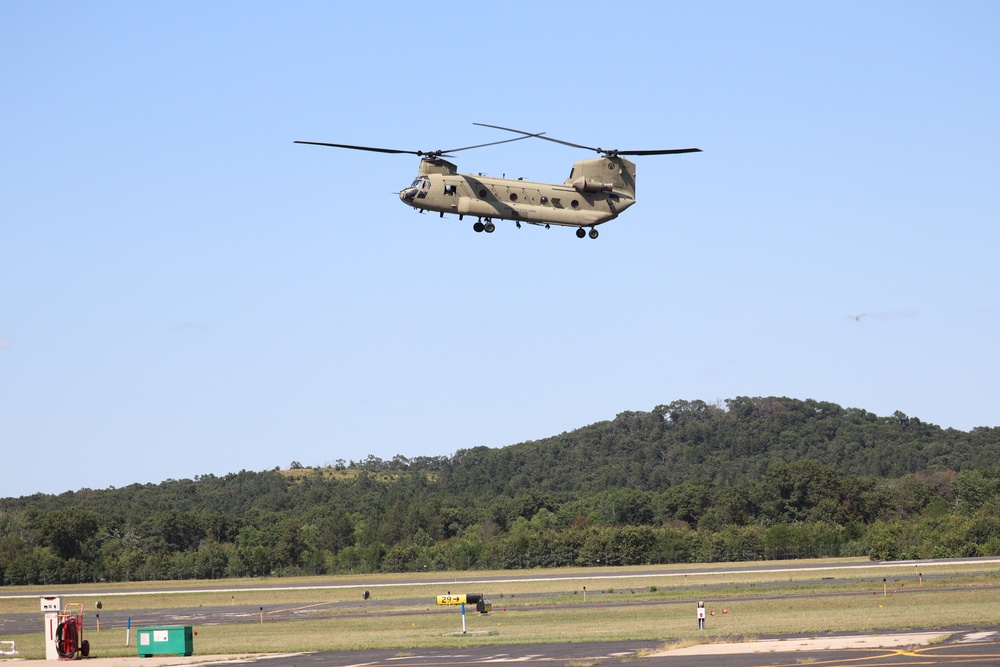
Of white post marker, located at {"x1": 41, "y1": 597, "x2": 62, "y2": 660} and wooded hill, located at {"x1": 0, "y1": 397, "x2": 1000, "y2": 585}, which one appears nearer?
white post marker, located at {"x1": 41, "y1": 597, "x2": 62, "y2": 660}

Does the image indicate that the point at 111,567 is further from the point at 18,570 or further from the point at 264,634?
the point at 264,634

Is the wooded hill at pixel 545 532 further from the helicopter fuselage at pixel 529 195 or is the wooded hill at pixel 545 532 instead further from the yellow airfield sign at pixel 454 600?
the yellow airfield sign at pixel 454 600

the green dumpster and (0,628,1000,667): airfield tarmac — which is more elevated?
the green dumpster

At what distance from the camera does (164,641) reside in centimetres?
4456

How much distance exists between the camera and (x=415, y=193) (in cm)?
5716

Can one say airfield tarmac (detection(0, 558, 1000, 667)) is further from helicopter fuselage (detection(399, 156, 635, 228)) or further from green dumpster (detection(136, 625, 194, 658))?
helicopter fuselage (detection(399, 156, 635, 228))

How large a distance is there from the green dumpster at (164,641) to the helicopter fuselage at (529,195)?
874 inches

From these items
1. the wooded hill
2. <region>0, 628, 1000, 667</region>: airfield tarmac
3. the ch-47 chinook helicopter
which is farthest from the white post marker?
the wooded hill

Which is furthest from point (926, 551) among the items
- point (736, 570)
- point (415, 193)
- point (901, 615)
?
point (415, 193)

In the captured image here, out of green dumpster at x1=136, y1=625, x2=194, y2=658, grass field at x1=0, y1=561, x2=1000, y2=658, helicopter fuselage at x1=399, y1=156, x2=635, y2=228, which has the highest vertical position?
helicopter fuselage at x1=399, y1=156, x2=635, y2=228

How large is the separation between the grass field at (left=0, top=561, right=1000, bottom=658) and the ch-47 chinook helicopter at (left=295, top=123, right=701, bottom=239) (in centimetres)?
1856

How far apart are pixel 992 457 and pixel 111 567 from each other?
456ft

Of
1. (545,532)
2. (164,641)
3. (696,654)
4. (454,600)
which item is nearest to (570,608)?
(454,600)

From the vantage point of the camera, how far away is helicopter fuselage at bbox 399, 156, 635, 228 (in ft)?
189
